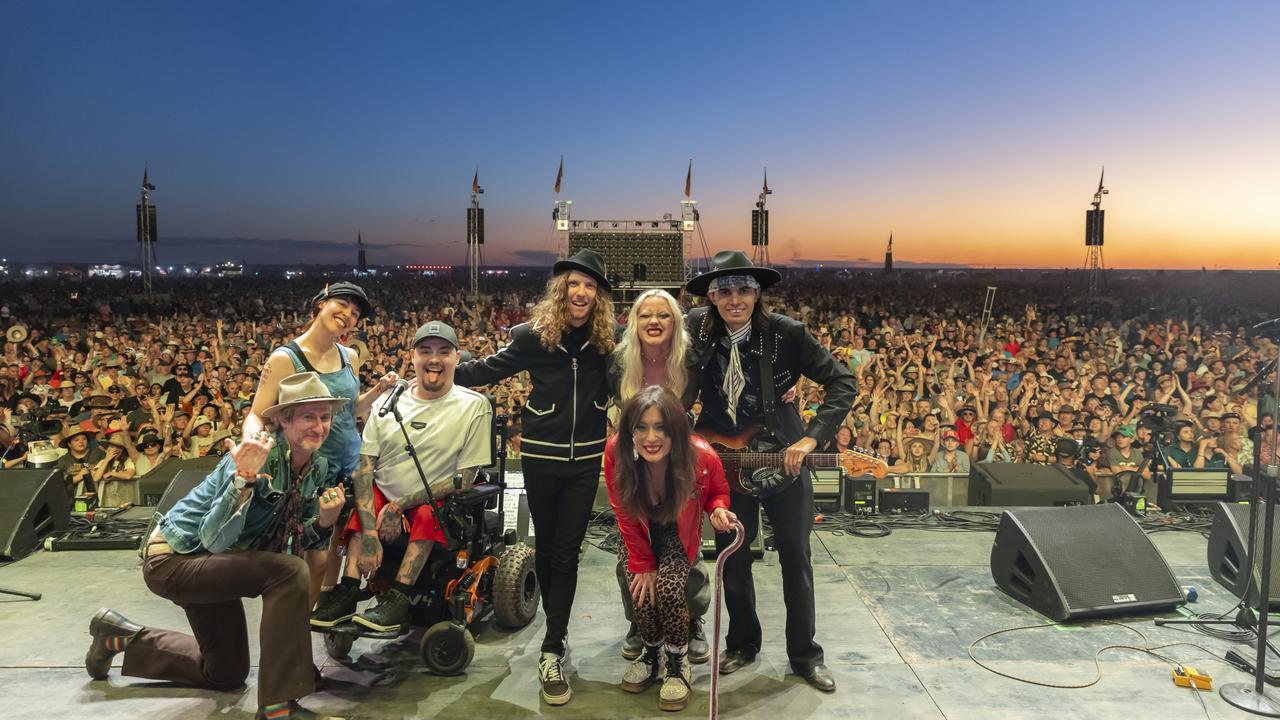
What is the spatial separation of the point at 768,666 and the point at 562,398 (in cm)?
149

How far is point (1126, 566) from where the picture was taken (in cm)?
414

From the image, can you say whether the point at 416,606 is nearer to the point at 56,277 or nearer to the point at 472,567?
the point at 472,567

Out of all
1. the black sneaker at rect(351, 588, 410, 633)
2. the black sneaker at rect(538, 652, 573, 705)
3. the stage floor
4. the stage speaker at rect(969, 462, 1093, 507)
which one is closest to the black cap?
the stage speaker at rect(969, 462, 1093, 507)

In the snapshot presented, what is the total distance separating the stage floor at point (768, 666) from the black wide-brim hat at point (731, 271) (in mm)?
1674

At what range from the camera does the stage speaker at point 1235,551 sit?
3.99 meters

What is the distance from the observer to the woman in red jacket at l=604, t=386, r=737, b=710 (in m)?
2.88

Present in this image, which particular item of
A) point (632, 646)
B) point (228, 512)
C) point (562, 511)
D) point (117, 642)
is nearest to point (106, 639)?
point (117, 642)

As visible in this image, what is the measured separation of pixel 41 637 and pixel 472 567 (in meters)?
2.09

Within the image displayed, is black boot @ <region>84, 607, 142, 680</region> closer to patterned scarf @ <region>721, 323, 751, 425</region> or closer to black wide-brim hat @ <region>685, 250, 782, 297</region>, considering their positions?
patterned scarf @ <region>721, 323, 751, 425</region>

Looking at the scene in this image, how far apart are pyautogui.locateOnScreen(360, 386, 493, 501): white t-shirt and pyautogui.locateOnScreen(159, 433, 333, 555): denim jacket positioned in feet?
1.55

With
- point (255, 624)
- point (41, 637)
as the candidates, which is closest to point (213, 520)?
point (255, 624)

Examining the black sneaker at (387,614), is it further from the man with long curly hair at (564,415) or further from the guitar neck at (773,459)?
the guitar neck at (773,459)

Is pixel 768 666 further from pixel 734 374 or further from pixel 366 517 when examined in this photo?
pixel 366 517

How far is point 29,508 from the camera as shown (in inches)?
198
